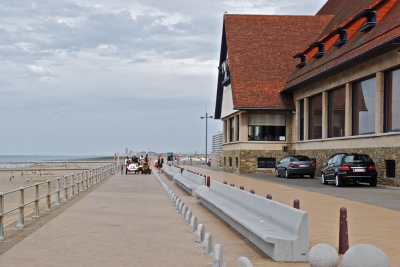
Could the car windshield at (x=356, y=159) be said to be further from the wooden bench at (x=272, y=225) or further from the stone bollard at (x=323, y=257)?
the stone bollard at (x=323, y=257)

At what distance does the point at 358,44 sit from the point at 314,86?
936 cm

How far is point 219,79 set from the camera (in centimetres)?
5956

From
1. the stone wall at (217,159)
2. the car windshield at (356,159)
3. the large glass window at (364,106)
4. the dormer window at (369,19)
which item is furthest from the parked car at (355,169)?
the stone wall at (217,159)

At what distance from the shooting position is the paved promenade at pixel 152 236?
966 cm

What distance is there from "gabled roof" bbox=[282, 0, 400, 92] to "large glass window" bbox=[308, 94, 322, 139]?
1.30 meters

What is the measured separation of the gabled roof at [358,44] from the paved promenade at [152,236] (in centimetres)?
1000

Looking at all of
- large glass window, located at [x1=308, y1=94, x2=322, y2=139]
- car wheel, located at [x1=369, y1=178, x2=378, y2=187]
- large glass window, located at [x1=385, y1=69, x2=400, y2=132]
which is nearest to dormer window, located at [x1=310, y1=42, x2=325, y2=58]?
large glass window, located at [x1=308, y1=94, x2=322, y2=139]

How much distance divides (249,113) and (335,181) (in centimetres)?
1879

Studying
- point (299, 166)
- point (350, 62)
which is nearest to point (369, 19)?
point (350, 62)

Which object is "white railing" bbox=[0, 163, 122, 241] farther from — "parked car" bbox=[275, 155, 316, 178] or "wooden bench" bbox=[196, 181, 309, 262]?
"parked car" bbox=[275, 155, 316, 178]

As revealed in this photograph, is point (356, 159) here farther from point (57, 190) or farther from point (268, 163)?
point (268, 163)

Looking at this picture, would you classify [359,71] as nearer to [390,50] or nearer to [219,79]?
[390,50]

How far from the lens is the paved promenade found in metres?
9.66

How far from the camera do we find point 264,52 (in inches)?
1905
